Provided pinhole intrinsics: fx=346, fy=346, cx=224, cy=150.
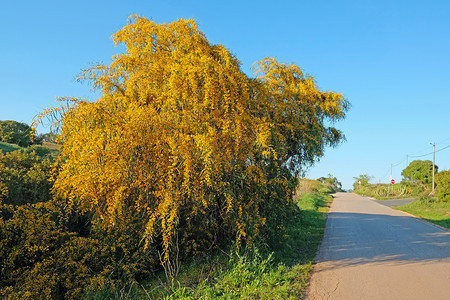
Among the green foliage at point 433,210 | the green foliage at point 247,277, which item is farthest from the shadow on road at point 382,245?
the green foliage at point 433,210

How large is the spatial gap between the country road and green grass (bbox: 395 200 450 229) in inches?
268

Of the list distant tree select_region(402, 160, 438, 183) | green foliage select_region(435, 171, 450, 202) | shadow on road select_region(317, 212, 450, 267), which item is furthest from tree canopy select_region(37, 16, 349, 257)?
distant tree select_region(402, 160, 438, 183)

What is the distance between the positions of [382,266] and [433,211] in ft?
62.6

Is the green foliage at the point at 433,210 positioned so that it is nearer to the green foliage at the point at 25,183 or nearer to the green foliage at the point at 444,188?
the green foliage at the point at 444,188

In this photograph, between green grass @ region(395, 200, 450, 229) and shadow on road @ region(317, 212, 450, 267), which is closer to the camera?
shadow on road @ region(317, 212, 450, 267)

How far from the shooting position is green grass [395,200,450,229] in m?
19.7

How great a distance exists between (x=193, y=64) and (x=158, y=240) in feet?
14.3

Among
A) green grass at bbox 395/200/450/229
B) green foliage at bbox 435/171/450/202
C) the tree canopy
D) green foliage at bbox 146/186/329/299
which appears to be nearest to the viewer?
green foliage at bbox 146/186/329/299

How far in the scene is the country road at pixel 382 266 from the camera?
21.1 feet

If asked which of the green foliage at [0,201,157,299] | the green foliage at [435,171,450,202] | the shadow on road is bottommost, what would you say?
the green foliage at [0,201,157,299]

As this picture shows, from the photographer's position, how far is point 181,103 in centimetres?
762

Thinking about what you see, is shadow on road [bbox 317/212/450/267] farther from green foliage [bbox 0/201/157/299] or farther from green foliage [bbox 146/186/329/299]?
green foliage [bbox 0/201/157/299]

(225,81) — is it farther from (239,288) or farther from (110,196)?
(239,288)

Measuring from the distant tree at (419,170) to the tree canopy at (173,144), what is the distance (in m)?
70.6
